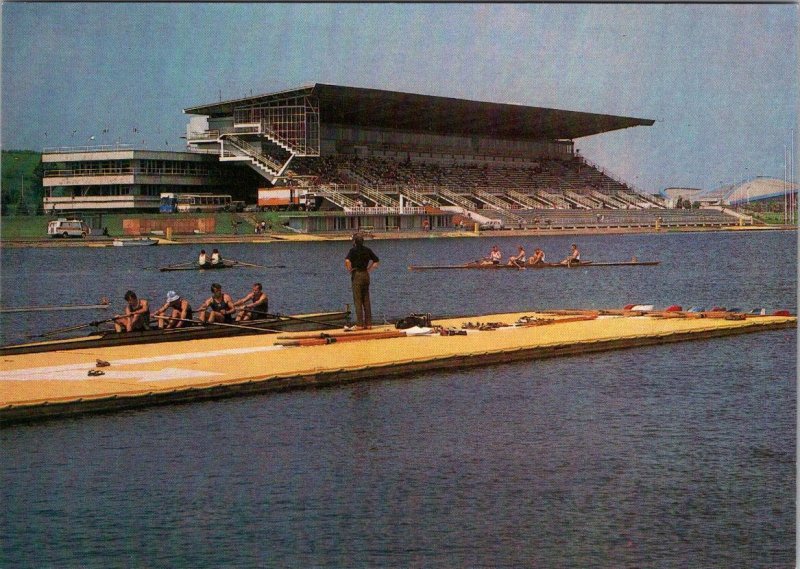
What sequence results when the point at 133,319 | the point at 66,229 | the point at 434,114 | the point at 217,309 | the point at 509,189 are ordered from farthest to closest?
the point at 509,189
the point at 434,114
the point at 66,229
the point at 217,309
the point at 133,319

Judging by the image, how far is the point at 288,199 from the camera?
102062mm

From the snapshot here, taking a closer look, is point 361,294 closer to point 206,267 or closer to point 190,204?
point 206,267

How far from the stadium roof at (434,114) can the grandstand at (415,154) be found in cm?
12

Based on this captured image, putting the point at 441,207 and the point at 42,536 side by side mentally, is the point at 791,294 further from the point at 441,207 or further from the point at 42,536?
the point at 441,207

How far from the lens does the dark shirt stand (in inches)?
1024

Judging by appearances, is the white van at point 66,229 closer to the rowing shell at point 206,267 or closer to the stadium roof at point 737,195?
the rowing shell at point 206,267

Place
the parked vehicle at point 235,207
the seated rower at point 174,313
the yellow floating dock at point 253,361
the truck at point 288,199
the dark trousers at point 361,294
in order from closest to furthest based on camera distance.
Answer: the yellow floating dock at point 253,361 → the dark trousers at point 361,294 → the seated rower at point 174,313 → the truck at point 288,199 → the parked vehicle at point 235,207

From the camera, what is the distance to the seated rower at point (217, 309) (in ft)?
89.4

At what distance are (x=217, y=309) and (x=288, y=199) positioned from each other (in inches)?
2964

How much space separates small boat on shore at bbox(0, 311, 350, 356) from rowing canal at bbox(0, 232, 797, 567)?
5588mm

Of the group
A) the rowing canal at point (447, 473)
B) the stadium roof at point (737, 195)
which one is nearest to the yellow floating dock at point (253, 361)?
the rowing canal at point (447, 473)

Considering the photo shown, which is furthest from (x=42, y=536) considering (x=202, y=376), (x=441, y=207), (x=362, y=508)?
(x=441, y=207)

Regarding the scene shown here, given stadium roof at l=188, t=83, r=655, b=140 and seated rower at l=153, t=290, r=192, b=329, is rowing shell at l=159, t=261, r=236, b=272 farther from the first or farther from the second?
seated rower at l=153, t=290, r=192, b=329

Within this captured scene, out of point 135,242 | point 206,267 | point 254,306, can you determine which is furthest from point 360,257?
point 135,242
